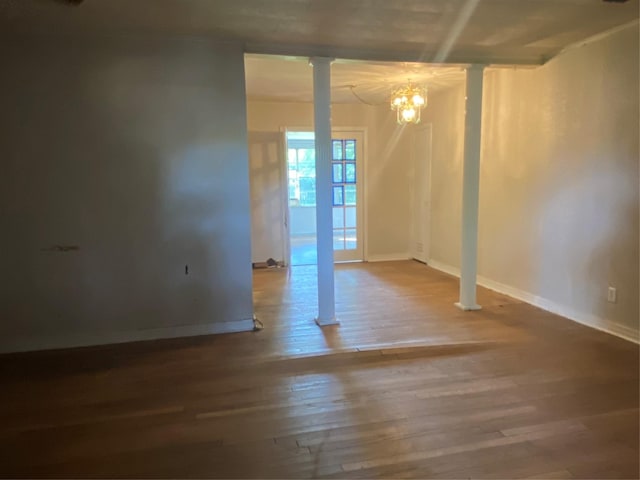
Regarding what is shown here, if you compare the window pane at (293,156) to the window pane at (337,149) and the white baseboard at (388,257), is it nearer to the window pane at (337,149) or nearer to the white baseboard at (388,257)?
the window pane at (337,149)

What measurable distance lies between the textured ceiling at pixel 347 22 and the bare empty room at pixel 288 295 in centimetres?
2

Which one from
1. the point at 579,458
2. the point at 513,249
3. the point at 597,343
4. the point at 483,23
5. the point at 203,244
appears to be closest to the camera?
the point at 579,458

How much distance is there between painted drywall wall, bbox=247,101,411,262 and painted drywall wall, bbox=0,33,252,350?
2810mm

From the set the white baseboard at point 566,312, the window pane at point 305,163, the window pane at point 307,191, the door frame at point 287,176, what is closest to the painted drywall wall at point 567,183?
the white baseboard at point 566,312

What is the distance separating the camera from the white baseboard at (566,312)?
11.3 ft

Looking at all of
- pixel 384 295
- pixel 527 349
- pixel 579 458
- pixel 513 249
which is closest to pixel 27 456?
pixel 579 458

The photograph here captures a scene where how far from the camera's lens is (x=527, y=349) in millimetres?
3279

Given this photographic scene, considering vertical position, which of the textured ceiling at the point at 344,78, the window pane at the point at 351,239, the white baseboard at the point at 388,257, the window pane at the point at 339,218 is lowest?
the white baseboard at the point at 388,257

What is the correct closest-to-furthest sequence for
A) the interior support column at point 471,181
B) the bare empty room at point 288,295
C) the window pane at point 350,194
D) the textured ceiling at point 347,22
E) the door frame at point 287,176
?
the bare empty room at point 288,295 → the textured ceiling at point 347,22 → the interior support column at point 471,181 → the door frame at point 287,176 → the window pane at point 350,194

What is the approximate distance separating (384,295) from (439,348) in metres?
1.53

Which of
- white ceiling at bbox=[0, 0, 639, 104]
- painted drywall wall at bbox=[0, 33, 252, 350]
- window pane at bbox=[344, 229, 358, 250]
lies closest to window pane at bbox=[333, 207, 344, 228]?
window pane at bbox=[344, 229, 358, 250]

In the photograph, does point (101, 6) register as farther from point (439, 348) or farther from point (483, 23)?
point (439, 348)

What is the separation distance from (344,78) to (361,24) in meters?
1.75

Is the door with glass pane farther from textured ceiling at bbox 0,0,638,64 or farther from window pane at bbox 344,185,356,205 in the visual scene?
textured ceiling at bbox 0,0,638,64
